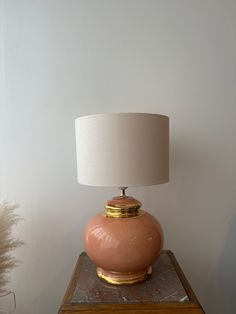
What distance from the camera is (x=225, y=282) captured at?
114 centimetres

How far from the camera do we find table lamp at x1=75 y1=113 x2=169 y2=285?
27.9 inches

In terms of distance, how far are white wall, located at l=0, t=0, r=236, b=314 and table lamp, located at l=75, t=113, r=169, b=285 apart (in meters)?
0.35

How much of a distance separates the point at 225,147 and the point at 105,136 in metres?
0.68

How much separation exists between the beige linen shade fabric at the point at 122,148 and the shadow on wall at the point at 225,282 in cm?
69

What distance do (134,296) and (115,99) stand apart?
0.81 meters

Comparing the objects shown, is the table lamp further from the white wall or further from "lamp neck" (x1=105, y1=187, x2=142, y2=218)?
the white wall

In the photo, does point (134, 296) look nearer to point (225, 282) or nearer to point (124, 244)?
point (124, 244)

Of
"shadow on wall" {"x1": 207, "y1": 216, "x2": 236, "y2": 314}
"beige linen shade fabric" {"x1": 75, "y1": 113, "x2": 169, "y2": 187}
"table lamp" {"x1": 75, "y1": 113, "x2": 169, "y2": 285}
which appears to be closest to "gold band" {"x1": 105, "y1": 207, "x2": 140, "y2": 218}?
"table lamp" {"x1": 75, "y1": 113, "x2": 169, "y2": 285}

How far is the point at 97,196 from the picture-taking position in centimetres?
112

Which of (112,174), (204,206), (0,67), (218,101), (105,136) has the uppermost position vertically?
(0,67)

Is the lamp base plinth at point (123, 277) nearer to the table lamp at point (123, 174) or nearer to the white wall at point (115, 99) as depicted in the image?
the table lamp at point (123, 174)

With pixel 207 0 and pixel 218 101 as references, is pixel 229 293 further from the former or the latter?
pixel 207 0

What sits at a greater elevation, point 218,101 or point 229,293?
point 218,101

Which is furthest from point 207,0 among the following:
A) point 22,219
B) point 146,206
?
point 22,219
